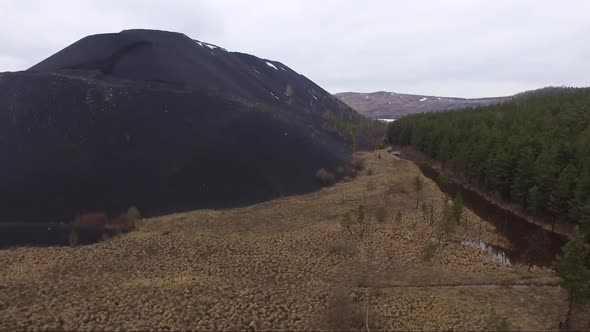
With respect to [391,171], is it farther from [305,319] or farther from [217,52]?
[217,52]

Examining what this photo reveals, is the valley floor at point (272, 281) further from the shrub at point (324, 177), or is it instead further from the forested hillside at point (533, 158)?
the shrub at point (324, 177)

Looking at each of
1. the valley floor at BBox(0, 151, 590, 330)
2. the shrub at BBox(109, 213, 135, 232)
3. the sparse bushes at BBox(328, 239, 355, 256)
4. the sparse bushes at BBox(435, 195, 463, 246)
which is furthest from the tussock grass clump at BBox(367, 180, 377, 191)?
the shrub at BBox(109, 213, 135, 232)

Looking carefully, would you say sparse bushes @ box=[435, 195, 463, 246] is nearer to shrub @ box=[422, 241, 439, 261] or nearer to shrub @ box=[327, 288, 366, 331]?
shrub @ box=[422, 241, 439, 261]

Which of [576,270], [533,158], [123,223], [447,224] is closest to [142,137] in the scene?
[123,223]

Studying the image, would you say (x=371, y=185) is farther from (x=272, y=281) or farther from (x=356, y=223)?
(x=272, y=281)

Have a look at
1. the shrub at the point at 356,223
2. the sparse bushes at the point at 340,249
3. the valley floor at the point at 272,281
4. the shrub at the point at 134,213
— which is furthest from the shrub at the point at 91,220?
the shrub at the point at 356,223

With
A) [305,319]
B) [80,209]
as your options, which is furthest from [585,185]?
[80,209]
